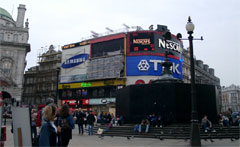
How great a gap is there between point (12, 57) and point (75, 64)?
585 inches

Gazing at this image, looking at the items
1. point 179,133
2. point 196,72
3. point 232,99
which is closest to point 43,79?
point 196,72

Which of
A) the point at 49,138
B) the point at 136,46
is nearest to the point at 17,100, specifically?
the point at 136,46

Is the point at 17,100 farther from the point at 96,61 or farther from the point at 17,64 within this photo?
the point at 96,61

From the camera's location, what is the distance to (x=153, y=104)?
1702 centimetres

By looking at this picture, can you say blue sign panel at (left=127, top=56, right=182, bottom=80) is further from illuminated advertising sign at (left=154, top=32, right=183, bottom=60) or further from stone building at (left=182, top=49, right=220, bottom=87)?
stone building at (left=182, top=49, right=220, bottom=87)

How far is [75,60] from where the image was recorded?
189ft

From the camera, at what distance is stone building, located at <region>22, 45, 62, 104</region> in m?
64.9

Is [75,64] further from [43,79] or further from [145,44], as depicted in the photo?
[145,44]

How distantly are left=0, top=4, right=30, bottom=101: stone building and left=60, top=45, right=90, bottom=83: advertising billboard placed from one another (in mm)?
11019

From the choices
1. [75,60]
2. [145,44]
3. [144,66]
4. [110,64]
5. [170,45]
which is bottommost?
[144,66]

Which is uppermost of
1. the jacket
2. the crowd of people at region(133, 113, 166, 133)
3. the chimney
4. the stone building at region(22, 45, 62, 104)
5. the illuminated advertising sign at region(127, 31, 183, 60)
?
the chimney

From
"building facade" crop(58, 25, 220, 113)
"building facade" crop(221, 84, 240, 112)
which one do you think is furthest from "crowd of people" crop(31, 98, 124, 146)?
"building facade" crop(221, 84, 240, 112)

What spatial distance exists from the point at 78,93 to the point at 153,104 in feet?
137

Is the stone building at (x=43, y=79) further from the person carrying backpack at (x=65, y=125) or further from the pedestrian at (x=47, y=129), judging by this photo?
the pedestrian at (x=47, y=129)
